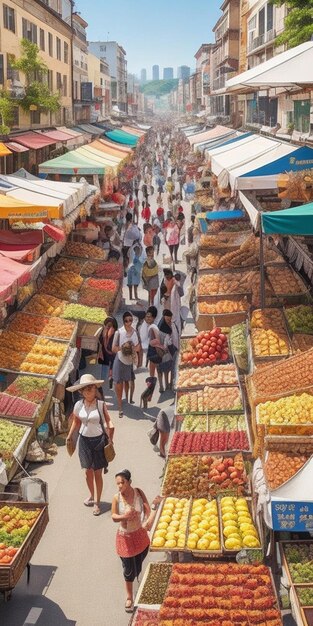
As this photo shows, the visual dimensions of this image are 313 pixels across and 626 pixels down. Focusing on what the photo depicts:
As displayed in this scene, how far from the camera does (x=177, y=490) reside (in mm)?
8273

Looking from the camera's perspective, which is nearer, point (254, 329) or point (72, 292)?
Answer: point (254, 329)

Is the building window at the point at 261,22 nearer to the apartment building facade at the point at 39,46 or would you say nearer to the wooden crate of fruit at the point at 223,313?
the apartment building facade at the point at 39,46

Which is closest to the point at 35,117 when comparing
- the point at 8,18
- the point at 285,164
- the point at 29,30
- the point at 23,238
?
the point at 29,30

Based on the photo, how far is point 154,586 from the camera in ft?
22.0

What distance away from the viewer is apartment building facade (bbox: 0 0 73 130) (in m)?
27.9

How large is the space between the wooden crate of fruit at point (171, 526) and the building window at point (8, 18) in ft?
81.1

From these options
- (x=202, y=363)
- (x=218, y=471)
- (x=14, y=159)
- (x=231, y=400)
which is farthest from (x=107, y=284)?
(x=14, y=159)

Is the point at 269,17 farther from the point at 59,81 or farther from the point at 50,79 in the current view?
the point at 50,79

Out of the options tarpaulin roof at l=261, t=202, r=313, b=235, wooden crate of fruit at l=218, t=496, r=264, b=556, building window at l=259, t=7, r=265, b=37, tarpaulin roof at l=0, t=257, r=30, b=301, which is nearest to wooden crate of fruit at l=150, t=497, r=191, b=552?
wooden crate of fruit at l=218, t=496, r=264, b=556

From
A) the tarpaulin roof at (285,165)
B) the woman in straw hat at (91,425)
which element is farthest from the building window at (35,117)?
the woman in straw hat at (91,425)

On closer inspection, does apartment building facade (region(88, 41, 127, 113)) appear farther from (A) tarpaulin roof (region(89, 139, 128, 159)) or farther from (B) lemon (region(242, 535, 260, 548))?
(B) lemon (region(242, 535, 260, 548))

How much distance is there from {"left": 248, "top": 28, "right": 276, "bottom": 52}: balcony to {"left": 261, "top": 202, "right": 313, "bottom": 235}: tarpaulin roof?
38697 millimetres

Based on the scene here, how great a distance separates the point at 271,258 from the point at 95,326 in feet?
14.2

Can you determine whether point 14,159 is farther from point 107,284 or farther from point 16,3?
point 107,284
